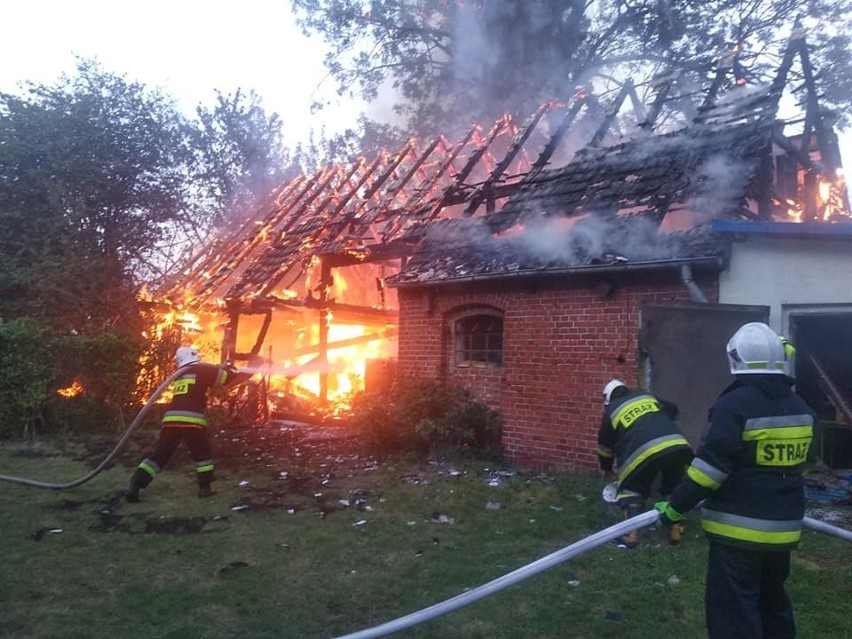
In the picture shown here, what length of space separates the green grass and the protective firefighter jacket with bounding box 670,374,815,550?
145 cm

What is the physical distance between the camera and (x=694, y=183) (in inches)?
331

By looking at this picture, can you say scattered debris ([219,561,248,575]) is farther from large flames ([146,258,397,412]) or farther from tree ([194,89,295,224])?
tree ([194,89,295,224])

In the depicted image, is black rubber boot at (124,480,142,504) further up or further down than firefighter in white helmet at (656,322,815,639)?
further down

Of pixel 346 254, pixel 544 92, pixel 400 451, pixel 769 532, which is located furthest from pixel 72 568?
pixel 544 92

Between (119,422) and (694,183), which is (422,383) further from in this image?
(119,422)

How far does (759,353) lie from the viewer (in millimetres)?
3520

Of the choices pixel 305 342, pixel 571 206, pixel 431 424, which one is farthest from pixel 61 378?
pixel 571 206

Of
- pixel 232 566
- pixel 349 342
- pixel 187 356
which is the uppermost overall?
pixel 349 342

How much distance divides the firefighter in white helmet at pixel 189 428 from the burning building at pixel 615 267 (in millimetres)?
3300

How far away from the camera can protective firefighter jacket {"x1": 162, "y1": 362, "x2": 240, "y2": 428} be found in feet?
26.6

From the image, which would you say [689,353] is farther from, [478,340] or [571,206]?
[478,340]

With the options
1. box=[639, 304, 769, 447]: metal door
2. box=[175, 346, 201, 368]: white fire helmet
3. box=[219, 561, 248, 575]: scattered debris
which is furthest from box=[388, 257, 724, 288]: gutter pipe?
box=[219, 561, 248, 575]: scattered debris

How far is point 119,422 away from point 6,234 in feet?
24.1

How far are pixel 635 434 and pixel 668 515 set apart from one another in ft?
6.69
